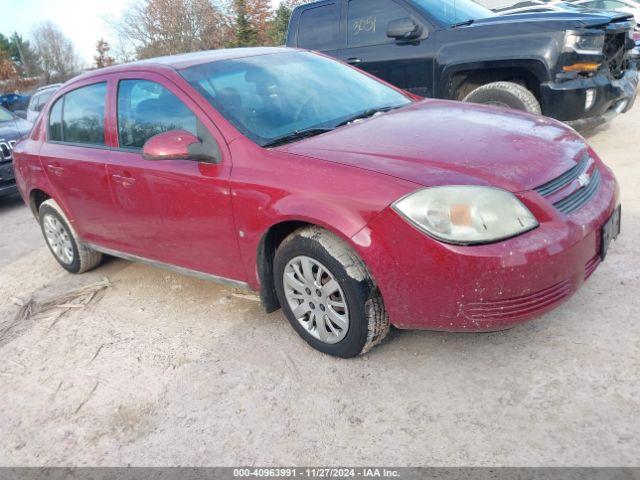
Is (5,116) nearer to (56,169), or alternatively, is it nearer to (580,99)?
(56,169)

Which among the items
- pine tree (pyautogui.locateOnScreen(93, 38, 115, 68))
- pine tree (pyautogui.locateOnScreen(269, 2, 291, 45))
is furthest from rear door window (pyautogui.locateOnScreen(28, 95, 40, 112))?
pine tree (pyautogui.locateOnScreen(93, 38, 115, 68))

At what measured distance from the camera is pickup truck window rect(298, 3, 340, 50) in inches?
273

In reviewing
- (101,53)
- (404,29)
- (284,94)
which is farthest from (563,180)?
(101,53)

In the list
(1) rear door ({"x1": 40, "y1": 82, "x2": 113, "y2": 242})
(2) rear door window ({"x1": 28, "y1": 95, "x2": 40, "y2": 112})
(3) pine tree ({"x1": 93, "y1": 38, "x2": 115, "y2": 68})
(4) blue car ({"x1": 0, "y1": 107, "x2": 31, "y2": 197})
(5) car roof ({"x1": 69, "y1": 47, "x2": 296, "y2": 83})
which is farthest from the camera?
(3) pine tree ({"x1": 93, "y1": 38, "x2": 115, "y2": 68})

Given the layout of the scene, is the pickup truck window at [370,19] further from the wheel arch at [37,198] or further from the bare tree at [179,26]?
the bare tree at [179,26]

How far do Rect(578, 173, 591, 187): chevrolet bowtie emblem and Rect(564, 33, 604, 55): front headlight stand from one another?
9.78ft

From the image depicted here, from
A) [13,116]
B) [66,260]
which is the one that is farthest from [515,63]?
[13,116]

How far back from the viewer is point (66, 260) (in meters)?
4.77

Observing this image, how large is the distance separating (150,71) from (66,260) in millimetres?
2075

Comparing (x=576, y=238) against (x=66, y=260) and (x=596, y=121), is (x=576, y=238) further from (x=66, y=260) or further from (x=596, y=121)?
(x=66, y=260)

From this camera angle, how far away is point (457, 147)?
2.74 meters

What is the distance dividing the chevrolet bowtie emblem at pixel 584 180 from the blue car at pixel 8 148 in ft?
22.2

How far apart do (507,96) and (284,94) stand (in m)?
2.99

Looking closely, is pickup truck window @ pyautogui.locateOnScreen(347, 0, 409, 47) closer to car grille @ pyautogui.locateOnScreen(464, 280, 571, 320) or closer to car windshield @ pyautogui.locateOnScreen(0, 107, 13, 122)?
car grille @ pyautogui.locateOnScreen(464, 280, 571, 320)
